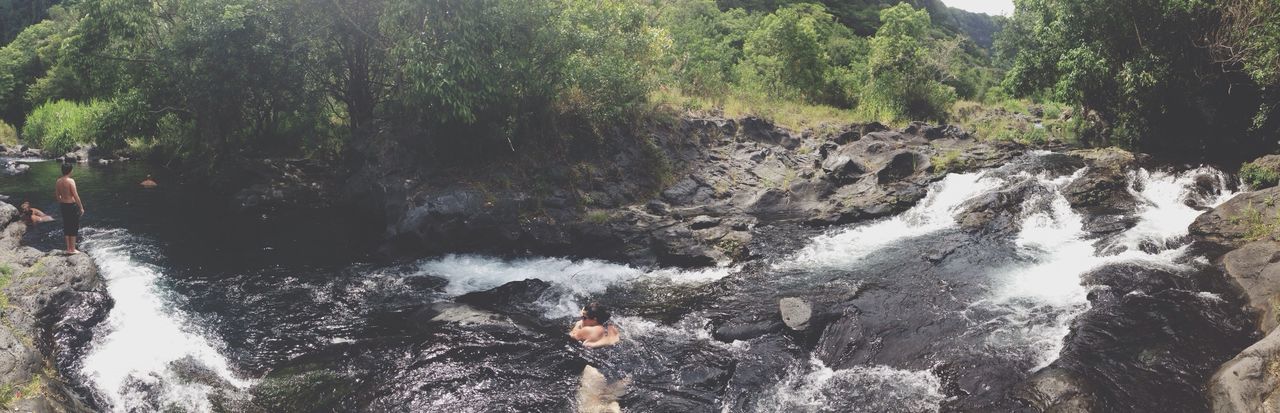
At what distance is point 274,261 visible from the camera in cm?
1560

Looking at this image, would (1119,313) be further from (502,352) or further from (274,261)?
(274,261)

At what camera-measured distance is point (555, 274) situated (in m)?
14.6

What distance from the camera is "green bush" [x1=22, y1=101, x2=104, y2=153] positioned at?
36250mm

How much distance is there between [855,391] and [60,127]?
4472 cm

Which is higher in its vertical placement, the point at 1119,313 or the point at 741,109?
the point at 741,109

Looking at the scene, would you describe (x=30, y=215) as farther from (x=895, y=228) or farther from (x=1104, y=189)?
(x=1104, y=189)

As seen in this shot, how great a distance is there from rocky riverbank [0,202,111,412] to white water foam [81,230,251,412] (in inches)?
12.1

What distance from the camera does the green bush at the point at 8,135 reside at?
4135 cm

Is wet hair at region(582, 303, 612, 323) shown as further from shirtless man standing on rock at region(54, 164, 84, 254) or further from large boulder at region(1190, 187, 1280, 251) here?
large boulder at region(1190, 187, 1280, 251)

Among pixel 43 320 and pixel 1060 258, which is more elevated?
pixel 43 320

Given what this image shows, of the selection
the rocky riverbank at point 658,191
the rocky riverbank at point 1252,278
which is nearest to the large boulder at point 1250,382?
the rocky riverbank at point 1252,278

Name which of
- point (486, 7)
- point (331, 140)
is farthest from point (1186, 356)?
point (331, 140)

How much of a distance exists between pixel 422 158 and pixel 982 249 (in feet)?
43.9

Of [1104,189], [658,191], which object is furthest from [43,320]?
[1104,189]
